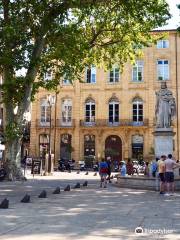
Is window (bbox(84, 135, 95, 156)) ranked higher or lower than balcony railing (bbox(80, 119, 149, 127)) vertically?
lower

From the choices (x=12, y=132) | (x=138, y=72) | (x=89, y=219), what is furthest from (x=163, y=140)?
(x=138, y=72)

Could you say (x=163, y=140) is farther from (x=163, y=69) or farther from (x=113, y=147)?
(x=163, y=69)

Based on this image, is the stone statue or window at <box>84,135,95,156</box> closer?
the stone statue

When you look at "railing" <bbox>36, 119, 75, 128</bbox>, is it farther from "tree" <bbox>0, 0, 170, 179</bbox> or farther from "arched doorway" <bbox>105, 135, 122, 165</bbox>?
"tree" <bbox>0, 0, 170, 179</bbox>

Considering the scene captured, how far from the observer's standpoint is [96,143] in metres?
49.9

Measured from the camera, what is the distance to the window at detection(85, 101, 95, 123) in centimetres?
5056

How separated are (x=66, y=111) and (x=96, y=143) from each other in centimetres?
524

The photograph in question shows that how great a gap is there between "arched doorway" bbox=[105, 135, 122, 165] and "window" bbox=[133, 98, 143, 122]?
3.02 m

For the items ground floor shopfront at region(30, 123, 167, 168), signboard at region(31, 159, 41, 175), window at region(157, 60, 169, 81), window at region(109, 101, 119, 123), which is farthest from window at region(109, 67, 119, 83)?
signboard at region(31, 159, 41, 175)

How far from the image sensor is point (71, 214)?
36.6ft

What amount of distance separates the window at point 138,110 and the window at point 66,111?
747 centimetres

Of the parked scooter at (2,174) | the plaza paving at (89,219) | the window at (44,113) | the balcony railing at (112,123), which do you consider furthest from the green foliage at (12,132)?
the window at (44,113)

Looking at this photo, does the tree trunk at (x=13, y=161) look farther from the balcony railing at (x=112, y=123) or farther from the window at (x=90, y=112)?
the window at (x=90, y=112)

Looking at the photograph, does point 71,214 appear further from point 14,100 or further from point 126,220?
point 14,100
